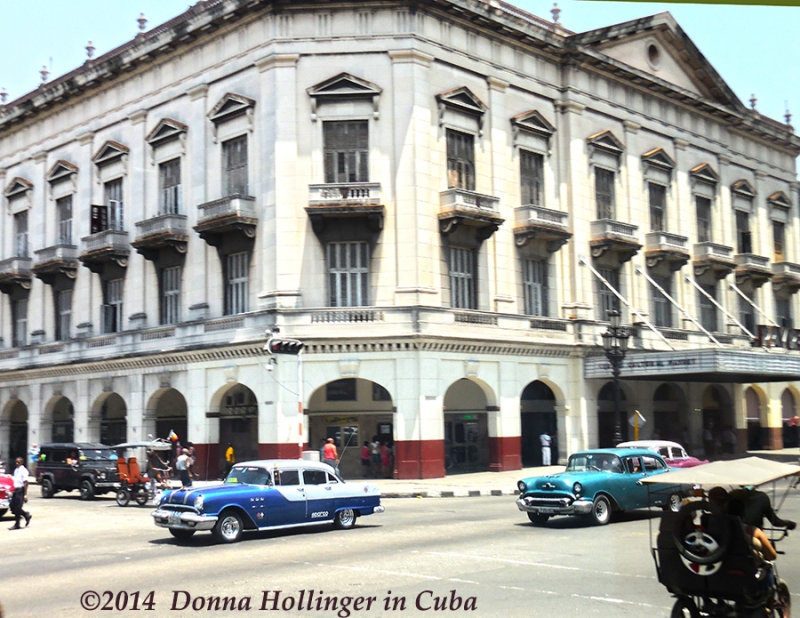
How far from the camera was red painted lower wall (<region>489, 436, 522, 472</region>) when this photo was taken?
3653 cm

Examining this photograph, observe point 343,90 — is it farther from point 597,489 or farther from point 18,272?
point 18,272

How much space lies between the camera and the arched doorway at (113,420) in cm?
4359

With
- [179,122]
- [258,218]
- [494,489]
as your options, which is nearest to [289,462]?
[494,489]

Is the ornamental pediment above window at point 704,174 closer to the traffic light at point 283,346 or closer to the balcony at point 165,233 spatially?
the traffic light at point 283,346

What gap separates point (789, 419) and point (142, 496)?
41.5 meters

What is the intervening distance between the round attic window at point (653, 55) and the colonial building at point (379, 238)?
0.15 meters

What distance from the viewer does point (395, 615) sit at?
1101 centimetres

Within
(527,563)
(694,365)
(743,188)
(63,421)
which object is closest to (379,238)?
(694,365)

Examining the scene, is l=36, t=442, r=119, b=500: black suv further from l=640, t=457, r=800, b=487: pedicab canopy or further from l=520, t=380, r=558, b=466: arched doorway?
l=640, t=457, r=800, b=487: pedicab canopy

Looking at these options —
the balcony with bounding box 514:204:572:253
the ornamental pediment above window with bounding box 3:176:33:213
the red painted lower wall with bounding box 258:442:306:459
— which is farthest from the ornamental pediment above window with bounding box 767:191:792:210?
the ornamental pediment above window with bounding box 3:176:33:213

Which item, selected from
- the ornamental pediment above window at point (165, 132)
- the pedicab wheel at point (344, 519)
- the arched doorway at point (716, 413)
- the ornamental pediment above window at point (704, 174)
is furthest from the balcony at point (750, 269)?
the pedicab wheel at point (344, 519)

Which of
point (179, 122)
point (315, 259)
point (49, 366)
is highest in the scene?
point (179, 122)

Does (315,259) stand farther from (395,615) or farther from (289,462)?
(395,615)

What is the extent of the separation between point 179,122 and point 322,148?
8000 mm
